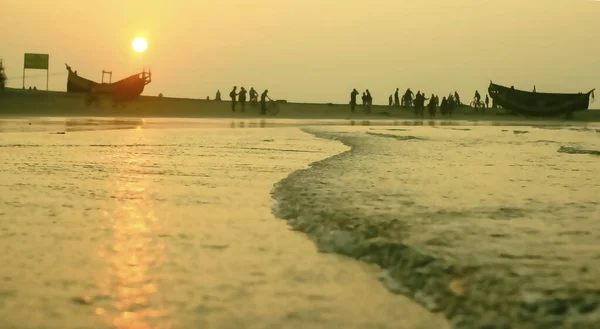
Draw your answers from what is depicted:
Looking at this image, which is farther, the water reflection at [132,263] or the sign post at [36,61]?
the sign post at [36,61]

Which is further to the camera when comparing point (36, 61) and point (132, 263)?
point (36, 61)

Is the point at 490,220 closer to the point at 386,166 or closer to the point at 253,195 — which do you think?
the point at 253,195

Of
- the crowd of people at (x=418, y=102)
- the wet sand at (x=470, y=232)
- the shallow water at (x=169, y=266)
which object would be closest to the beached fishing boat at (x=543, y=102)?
the crowd of people at (x=418, y=102)

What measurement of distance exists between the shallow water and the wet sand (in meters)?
0.12

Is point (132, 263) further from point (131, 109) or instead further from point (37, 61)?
point (37, 61)

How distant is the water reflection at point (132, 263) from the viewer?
6.53 ft

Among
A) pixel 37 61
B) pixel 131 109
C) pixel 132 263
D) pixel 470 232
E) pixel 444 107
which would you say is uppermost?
pixel 37 61

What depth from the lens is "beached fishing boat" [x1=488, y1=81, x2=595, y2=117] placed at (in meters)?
47.9

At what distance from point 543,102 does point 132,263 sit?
49.1m

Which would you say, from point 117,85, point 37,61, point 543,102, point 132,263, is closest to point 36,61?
point 37,61

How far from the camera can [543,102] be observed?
48062 mm

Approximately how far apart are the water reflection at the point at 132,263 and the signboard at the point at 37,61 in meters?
58.3

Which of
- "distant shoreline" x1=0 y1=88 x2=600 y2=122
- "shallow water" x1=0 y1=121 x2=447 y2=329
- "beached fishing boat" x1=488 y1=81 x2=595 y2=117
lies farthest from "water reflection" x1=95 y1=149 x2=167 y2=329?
"beached fishing boat" x1=488 y1=81 x2=595 y2=117

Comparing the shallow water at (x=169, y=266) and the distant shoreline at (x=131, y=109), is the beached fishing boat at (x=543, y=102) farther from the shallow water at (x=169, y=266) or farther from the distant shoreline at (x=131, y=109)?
the shallow water at (x=169, y=266)
